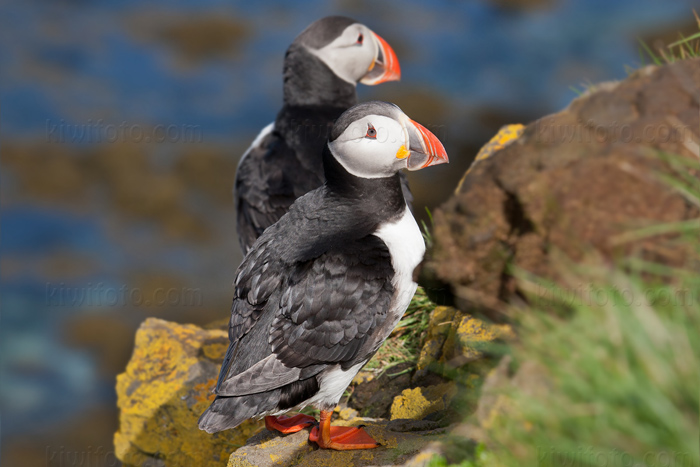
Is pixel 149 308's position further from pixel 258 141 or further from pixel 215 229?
pixel 258 141

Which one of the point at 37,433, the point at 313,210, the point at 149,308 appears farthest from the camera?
the point at 149,308

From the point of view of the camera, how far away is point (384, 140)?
13.1 ft

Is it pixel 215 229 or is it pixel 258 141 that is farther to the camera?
pixel 215 229

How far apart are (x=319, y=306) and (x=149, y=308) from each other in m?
7.86

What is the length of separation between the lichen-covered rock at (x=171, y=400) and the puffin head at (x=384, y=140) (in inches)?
89.1

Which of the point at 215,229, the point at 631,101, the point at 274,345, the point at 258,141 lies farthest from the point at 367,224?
the point at 215,229

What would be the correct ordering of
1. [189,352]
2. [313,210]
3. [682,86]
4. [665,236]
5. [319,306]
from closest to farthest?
1. [665,236]
2. [682,86]
3. [319,306]
4. [313,210]
5. [189,352]

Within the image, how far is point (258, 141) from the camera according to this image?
618cm

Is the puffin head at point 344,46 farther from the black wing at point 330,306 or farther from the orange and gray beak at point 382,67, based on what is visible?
the black wing at point 330,306

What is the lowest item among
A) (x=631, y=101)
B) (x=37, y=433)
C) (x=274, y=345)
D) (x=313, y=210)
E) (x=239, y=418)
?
(x=37, y=433)

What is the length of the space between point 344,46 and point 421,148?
264cm

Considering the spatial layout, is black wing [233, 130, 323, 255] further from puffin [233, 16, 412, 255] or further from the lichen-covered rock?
the lichen-covered rock

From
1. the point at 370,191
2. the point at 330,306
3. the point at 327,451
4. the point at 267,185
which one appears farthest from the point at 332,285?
the point at 267,185

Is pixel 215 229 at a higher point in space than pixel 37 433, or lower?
higher
